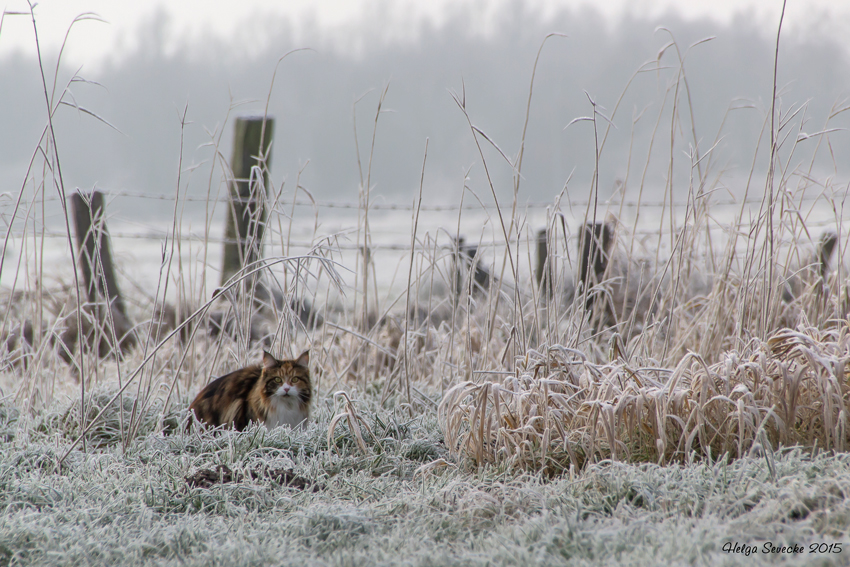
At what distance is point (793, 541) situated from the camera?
1227mm

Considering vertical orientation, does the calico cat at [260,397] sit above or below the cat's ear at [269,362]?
below

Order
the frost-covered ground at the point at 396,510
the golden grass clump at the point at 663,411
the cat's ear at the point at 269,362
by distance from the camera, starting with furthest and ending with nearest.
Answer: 1. the cat's ear at the point at 269,362
2. the golden grass clump at the point at 663,411
3. the frost-covered ground at the point at 396,510

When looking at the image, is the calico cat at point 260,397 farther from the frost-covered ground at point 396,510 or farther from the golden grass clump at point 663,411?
the golden grass clump at point 663,411

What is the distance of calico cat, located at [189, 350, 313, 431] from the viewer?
2.37 metres

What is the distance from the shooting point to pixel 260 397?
94.7 inches

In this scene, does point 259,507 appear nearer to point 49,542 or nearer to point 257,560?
point 257,560

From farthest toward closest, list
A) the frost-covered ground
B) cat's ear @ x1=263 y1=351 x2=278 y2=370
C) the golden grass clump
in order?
1. cat's ear @ x1=263 y1=351 x2=278 y2=370
2. the golden grass clump
3. the frost-covered ground

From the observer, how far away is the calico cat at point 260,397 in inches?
93.4

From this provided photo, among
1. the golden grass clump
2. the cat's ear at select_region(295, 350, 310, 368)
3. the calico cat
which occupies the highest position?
the golden grass clump

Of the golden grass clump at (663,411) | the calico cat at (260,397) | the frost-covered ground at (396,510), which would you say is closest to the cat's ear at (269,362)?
the calico cat at (260,397)

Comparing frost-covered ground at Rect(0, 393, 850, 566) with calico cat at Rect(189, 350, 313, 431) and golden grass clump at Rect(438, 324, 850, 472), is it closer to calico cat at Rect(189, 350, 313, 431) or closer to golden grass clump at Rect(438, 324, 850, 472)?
golden grass clump at Rect(438, 324, 850, 472)

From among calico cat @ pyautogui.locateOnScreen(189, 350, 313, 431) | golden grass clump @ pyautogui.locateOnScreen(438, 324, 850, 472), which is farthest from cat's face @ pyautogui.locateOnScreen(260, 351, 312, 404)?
golden grass clump @ pyautogui.locateOnScreen(438, 324, 850, 472)

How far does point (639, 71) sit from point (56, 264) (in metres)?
3.86

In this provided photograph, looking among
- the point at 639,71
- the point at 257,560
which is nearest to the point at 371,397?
the point at 257,560
